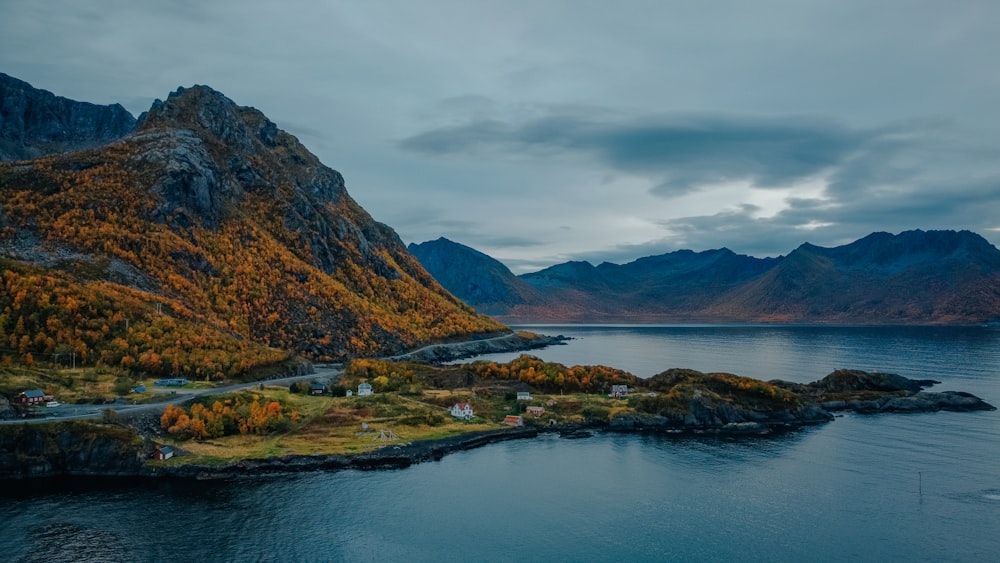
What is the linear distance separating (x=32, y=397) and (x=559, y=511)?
77.8 meters

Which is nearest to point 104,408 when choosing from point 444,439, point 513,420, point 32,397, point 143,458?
point 32,397

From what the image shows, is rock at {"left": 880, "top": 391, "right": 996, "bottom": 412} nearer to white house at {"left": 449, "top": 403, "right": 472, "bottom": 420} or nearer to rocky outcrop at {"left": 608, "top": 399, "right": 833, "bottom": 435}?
rocky outcrop at {"left": 608, "top": 399, "right": 833, "bottom": 435}

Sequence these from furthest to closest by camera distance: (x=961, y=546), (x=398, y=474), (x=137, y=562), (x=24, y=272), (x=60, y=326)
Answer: (x=24, y=272)
(x=60, y=326)
(x=398, y=474)
(x=961, y=546)
(x=137, y=562)

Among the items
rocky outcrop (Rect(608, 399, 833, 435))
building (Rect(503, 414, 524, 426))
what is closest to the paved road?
building (Rect(503, 414, 524, 426))

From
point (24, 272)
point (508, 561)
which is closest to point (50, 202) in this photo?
point (24, 272)

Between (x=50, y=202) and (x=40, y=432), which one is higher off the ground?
(x=50, y=202)

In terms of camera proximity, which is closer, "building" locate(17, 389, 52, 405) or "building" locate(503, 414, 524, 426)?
"building" locate(17, 389, 52, 405)

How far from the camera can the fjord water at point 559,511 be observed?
6554 centimetres

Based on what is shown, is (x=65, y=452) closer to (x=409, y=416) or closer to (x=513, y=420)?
(x=409, y=416)

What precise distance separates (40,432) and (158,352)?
1614 inches

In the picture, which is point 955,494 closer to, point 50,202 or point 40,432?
point 40,432

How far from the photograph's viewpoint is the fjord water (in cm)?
6554

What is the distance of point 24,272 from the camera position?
129750 millimetres

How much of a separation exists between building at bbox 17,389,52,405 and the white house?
207ft
